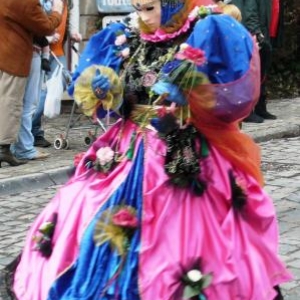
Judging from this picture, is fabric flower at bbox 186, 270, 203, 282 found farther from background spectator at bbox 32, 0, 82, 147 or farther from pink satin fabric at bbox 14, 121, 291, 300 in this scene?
background spectator at bbox 32, 0, 82, 147

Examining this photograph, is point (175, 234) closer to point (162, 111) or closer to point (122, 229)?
point (122, 229)

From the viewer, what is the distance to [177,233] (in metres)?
3.52

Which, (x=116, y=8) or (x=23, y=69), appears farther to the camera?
(x=116, y=8)

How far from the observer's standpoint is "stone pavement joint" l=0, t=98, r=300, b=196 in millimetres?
7016

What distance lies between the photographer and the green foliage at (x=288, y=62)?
12.5 meters

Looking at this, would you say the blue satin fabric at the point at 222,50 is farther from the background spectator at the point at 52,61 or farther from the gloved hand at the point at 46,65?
the background spectator at the point at 52,61

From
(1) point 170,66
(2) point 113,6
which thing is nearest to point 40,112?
(2) point 113,6

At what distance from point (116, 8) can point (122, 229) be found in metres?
7.25

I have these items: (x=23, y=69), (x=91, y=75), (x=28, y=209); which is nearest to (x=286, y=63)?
(x=23, y=69)

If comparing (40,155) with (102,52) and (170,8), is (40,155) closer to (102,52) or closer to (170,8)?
(102,52)

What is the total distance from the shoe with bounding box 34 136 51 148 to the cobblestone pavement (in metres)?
1.45

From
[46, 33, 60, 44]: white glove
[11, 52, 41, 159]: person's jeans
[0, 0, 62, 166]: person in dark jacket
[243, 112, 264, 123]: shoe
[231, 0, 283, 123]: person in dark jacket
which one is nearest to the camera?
[0, 0, 62, 166]: person in dark jacket

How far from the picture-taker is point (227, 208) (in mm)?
3664

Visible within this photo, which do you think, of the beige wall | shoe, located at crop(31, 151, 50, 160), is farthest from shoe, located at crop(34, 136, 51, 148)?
the beige wall
